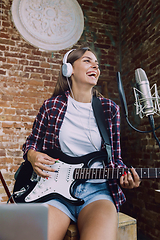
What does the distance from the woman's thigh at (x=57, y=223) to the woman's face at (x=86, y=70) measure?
907 millimetres

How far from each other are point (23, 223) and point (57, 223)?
0.53 meters

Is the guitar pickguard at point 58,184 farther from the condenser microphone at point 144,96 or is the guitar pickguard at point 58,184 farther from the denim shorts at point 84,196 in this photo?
the condenser microphone at point 144,96

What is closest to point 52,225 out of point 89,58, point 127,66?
point 89,58

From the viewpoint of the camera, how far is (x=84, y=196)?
1.18 meters

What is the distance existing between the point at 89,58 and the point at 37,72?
1.24 metres

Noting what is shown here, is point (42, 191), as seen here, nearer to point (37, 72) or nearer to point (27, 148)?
point (27, 148)

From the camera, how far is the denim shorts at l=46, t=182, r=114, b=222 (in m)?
1.12

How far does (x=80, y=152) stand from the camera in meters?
1.38

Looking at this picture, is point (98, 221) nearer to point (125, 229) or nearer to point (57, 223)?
point (57, 223)

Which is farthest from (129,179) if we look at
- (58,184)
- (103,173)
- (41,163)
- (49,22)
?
(49,22)

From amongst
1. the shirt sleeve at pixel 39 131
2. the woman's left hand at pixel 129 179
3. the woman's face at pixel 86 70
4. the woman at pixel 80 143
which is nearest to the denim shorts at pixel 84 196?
the woman at pixel 80 143

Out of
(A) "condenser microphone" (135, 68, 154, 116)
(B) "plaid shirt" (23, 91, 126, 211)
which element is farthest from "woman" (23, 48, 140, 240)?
(A) "condenser microphone" (135, 68, 154, 116)

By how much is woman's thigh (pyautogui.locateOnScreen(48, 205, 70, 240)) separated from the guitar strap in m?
0.43

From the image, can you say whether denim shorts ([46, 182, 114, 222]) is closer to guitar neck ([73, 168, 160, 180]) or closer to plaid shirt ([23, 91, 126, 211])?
guitar neck ([73, 168, 160, 180])
